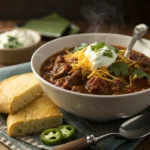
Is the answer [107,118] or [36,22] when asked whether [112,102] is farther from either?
[36,22]

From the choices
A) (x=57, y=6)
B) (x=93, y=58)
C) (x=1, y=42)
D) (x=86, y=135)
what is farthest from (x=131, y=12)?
(x=86, y=135)

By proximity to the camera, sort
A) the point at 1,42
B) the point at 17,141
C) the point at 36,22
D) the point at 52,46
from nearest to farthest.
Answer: the point at 17,141, the point at 52,46, the point at 1,42, the point at 36,22

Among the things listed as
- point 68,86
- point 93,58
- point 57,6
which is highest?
point 93,58

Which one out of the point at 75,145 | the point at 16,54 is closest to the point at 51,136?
the point at 75,145

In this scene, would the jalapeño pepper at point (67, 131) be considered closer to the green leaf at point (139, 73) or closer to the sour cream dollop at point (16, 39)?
the green leaf at point (139, 73)

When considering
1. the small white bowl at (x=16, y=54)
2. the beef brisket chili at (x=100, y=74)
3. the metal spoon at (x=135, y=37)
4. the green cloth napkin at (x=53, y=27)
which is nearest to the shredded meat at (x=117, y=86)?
the beef brisket chili at (x=100, y=74)

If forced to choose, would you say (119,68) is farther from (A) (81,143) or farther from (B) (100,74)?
(A) (81,143)
